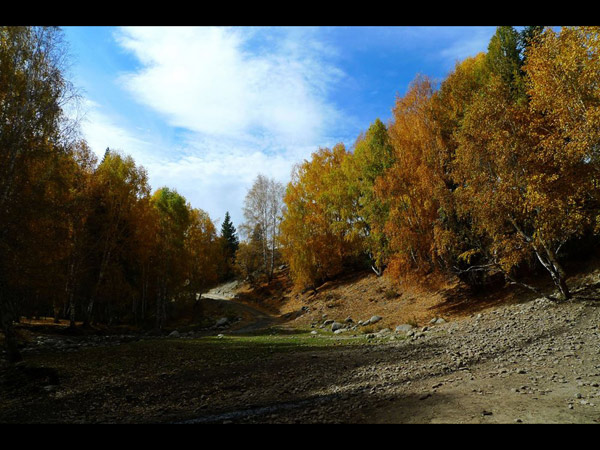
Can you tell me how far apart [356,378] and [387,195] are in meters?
15.0

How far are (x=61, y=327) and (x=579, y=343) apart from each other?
2946cm

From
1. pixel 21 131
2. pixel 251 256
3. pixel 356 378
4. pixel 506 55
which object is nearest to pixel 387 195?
pixel 506 55

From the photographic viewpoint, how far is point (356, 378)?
9320 mm

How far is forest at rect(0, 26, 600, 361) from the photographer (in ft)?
41.4

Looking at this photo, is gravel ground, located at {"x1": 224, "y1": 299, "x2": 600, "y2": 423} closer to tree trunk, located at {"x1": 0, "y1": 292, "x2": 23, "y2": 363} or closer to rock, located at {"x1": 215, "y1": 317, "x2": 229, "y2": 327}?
tree trunk, located at {"x1": 0, "y1": 292, "x2": 23, "y2": 363}

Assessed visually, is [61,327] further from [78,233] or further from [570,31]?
[570,31]

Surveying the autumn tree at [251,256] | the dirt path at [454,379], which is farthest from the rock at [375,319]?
the autumn tree at [251,256]

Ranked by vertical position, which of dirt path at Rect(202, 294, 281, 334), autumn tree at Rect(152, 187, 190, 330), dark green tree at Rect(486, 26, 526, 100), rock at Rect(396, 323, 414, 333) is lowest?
dirt path at Rect(202, 294, 281, 334)

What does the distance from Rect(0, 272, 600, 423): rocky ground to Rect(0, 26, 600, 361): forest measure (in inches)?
125

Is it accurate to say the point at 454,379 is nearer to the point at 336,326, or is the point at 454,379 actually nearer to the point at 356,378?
the point at 356,378

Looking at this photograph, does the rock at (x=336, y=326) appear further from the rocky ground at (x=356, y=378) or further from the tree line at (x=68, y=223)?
the tree line at (x=68, y=223)

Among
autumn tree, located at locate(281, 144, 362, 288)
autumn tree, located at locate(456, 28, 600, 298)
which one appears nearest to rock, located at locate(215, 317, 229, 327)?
autumn tree, located at locate(281, 144, 362, 288)
